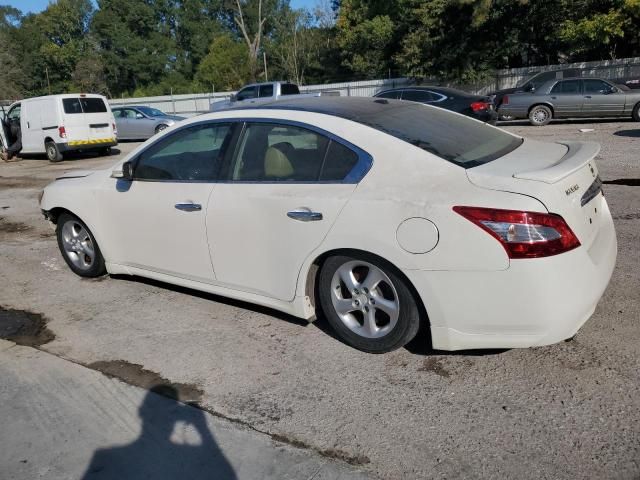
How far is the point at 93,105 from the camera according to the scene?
16.4 m

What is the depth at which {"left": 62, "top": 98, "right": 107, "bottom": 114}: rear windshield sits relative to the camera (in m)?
15.9

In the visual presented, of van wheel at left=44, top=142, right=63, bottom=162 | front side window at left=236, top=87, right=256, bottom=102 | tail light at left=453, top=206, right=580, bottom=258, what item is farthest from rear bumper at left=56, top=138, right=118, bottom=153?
tail light at left=453, top=206, right=580, bottom=258

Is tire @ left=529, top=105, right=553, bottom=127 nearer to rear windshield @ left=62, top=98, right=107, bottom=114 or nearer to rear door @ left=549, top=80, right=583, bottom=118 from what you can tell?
rear door @ left=549, top=80, right=583, bottom=118

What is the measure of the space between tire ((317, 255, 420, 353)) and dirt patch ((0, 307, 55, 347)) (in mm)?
2169

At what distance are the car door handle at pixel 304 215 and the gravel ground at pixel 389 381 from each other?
0.88 meters

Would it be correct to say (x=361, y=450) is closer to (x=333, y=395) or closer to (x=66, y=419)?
(x=333, y=395)

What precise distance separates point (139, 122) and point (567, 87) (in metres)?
14.6

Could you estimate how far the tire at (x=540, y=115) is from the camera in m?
17.6

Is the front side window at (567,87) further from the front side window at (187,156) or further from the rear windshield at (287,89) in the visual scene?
the front side window at (187,156)

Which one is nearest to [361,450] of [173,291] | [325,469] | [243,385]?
[325,469]

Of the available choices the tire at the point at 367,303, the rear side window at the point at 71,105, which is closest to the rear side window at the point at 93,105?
the rear side window at the point at 71,105

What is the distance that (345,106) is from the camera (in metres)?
3.93

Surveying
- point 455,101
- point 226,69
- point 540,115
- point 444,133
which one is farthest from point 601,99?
point 226,69

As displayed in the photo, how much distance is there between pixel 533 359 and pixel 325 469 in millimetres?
1510
